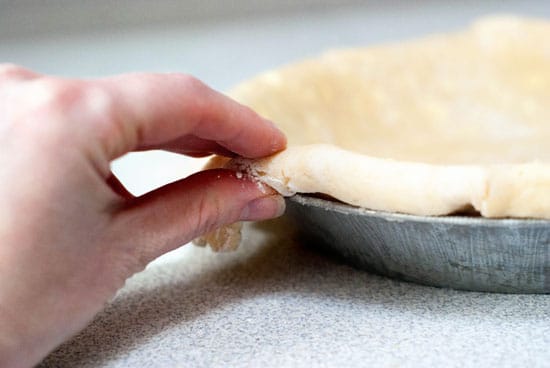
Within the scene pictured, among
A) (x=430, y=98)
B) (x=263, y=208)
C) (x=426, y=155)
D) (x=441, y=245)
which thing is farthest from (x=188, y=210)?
(x=430, y=98)

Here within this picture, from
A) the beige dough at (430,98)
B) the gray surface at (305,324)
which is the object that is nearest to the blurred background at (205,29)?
the beige dough at (430,98)

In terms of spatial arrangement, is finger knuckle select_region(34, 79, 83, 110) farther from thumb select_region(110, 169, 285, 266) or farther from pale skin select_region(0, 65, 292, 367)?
thumb select_region(110, 169, 285, 266)

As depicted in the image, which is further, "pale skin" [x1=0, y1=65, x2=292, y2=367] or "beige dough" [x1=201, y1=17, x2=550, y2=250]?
"beige dough" [x1=201, y1=17, x2=550, y2=250]

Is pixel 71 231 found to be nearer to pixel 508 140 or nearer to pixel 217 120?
pixel 217 120

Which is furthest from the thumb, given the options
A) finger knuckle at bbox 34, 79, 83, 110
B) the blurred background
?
the blurred background

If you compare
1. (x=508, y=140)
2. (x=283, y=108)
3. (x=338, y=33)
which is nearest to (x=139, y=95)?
(x=283, y=108)

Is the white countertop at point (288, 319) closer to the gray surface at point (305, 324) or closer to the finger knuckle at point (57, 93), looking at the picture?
the gray surface at point (305, 324)
